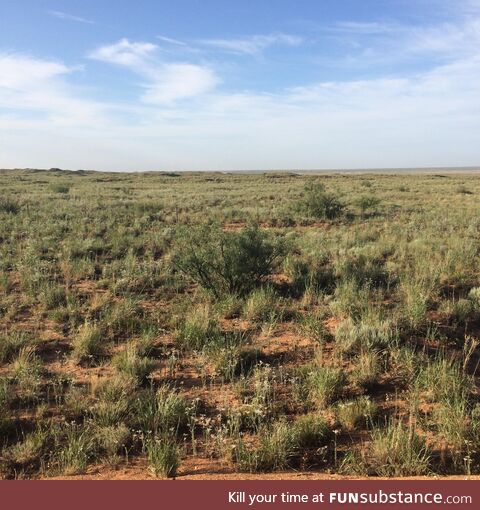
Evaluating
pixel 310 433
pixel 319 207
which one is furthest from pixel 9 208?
pixel 310 433

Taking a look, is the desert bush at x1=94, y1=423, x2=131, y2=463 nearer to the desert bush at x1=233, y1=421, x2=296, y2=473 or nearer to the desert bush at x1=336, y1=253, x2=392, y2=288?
the desert bush at x1=233, y1=421, x2=296, y2=473

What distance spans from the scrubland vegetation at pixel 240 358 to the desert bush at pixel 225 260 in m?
0.03

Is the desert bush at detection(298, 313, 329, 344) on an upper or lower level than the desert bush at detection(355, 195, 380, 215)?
lower

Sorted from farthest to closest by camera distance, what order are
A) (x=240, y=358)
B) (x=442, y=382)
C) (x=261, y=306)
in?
1. (x=261, y=306)
2. (x=240, y=358)
3. (x=442, y=382)

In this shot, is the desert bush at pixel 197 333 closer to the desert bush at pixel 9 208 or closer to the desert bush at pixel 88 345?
the desert bush at pixel 88 345

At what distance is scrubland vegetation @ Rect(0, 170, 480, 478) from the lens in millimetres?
3652

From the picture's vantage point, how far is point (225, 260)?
8141 millimetres

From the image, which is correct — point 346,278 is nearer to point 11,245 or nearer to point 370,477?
point 370,477

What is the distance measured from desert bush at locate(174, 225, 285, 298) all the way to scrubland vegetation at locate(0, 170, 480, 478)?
0.03 meters

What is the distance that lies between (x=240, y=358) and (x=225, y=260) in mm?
3050

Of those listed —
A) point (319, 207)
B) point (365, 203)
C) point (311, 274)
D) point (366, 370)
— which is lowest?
point (366, 370)

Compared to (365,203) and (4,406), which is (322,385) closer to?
(4,406)

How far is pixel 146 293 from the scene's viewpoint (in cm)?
823

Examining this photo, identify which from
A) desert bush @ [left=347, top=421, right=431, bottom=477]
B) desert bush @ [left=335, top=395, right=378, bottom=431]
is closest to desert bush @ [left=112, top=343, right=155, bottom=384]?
desert bush @ [left=335, top=395, right=378, bottom=431]
